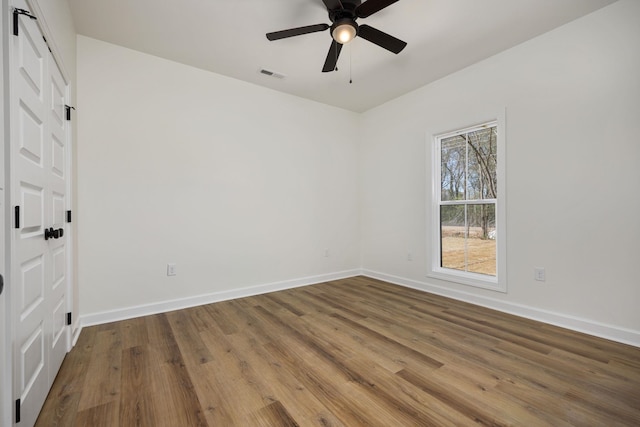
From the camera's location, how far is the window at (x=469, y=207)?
3209mm

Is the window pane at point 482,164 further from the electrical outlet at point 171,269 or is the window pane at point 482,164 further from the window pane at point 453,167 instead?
the electrical outlet at point 171,269

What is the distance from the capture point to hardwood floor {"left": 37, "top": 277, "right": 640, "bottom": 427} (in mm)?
1511

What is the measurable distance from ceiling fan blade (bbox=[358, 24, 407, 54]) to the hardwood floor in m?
2.52

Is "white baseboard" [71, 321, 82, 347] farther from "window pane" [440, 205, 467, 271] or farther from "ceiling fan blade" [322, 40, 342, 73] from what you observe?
"window pane" [440, 205, 467, 271]

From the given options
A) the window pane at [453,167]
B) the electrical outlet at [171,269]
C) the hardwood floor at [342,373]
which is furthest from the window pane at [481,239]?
the electrical outlet at [171,269]

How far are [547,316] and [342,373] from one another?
221cm

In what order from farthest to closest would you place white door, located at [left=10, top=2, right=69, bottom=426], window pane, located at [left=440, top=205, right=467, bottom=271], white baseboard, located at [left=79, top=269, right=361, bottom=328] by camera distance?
window pane, located at [left=440, top=205, right=467, bottom=271] → white baseboard, located at [left=79, top=269, right=361, bottom=328] → white door, located at [left=10, top=2, right=69, bottom=426]

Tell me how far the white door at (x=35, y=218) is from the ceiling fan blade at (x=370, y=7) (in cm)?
197

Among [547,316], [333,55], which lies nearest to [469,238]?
[547,316]

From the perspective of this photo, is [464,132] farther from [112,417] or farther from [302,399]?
[112,417]

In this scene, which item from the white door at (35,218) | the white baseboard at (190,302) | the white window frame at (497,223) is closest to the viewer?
the white door at (35,218)

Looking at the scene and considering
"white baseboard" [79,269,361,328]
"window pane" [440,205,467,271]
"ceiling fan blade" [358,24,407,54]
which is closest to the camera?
"ceiling fan blade" [358,24,407,54]

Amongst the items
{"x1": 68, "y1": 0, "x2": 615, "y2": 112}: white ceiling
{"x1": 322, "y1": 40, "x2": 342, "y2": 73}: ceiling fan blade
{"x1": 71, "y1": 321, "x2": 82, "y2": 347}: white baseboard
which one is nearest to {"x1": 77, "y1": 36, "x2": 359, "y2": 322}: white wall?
{"x1": 71, "y1": 321, "x2": 82, "y2": 347}: white baseboard

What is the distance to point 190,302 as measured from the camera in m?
3.25
